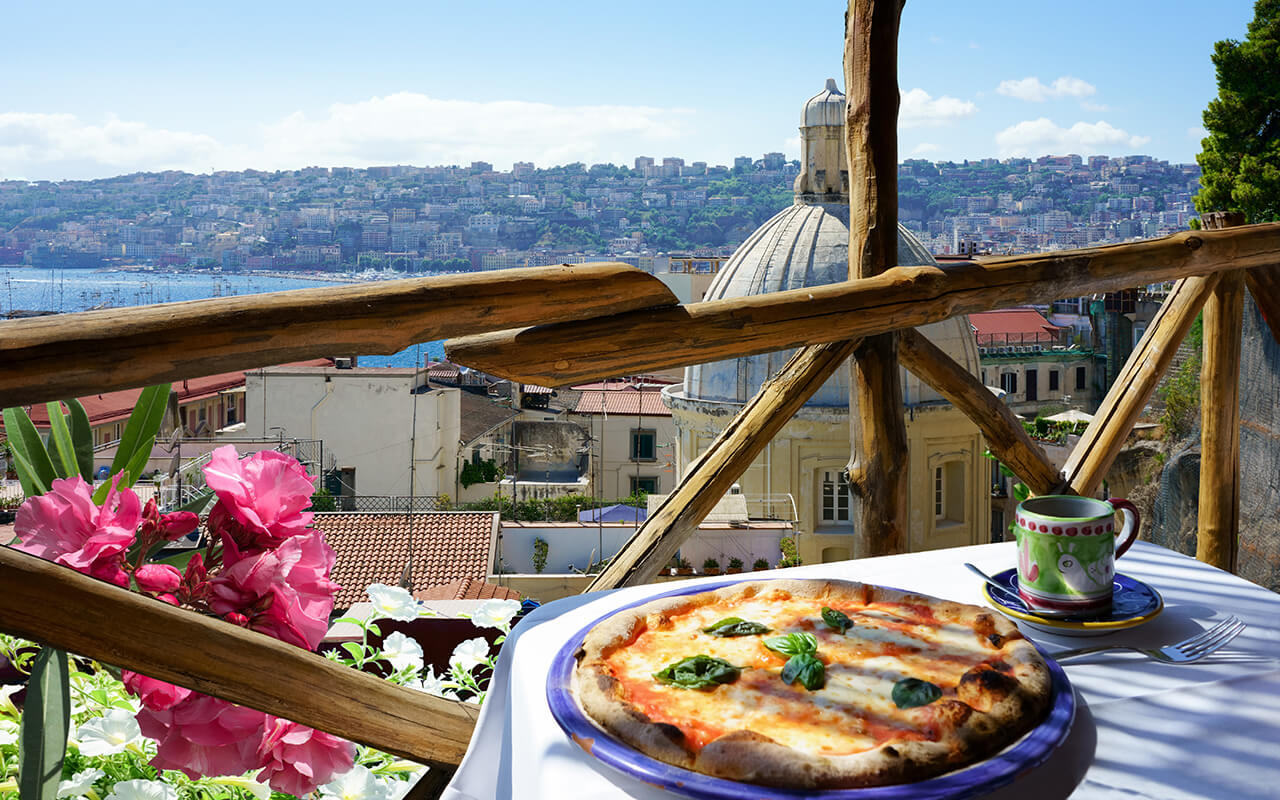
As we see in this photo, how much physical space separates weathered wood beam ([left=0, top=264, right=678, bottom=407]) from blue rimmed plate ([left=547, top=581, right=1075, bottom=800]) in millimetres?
555

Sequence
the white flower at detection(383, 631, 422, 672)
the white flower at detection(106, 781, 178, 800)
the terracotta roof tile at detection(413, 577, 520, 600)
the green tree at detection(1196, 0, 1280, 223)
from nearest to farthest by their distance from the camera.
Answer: the white flower at detection(106, 781, 178, 800), the white flower at detection(383, 631, 422, 672), the terracotta roof tile at detection(413, 577, 520, 600), the green tree at detection(1196, 0, 1280, 223)

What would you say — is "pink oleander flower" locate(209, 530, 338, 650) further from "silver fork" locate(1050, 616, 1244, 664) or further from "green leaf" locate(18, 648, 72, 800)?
"silver fork" locate(1050, 616, 1244, 664)

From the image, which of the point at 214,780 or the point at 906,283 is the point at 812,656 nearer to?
the point at 214,780

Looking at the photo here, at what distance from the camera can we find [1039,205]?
80.5m

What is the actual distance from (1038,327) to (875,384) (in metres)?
43.5

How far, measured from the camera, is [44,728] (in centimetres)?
107

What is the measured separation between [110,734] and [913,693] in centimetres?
96

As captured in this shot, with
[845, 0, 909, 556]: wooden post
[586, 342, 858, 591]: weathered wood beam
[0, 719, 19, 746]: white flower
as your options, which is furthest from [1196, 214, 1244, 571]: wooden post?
[0, 719, 19, 746]: white flower

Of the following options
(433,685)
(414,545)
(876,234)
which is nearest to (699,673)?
(433,685)

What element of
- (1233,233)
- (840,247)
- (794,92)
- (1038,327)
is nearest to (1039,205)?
(794,92)

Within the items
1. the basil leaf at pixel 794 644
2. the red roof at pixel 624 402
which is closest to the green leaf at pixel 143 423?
the basil leaf at pixel 794 644

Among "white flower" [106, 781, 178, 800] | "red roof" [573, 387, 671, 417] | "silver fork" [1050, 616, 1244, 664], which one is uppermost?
"silver fork" [1050, 616, 1244, 664]

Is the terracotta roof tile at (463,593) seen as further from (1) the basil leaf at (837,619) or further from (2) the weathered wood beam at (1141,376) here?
(1) the basil leaf at (837,619)

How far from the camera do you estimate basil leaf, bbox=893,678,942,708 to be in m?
0.88
